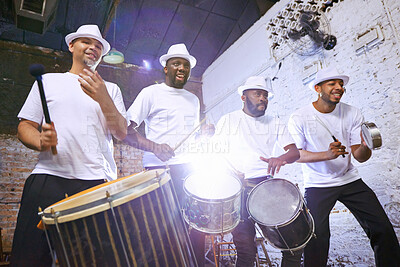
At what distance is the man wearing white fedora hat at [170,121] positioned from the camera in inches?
94.9

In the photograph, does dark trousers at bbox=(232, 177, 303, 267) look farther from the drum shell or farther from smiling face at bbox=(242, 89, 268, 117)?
smiling face at bbox=(242, 89, 268, 117)

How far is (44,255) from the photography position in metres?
1.55

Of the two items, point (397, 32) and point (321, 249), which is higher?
point (397, 32)

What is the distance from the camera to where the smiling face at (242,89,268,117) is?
3076 mm

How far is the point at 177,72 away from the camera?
2.82 meters

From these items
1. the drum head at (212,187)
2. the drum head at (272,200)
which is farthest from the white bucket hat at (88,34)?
the drum head at (272,200)

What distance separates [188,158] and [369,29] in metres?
3.05

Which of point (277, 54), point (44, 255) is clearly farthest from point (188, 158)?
point (277, 54)

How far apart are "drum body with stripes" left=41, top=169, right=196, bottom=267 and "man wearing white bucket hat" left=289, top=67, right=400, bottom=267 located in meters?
1.75

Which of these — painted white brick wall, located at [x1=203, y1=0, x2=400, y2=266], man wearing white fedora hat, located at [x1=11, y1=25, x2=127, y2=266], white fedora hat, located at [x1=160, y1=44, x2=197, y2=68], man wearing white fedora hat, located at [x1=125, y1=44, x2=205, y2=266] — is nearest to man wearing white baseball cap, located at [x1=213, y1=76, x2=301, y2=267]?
man wearing white fedora hat, located at [x1=125, y1=44, x2=205, y2=266]

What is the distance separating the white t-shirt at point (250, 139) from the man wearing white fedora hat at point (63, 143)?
1.24 metres

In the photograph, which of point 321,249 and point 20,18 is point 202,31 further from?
point 321,249

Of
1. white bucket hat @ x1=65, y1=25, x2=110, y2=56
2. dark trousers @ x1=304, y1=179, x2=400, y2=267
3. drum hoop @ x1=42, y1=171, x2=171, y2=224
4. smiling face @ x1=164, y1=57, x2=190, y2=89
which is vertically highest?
white bucket hat @ x1=65, y1=25, x2=110, y2=56

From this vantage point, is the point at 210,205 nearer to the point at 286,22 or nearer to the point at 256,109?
the point at 256,109
